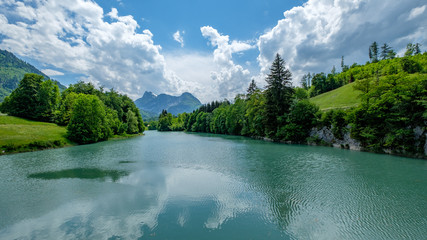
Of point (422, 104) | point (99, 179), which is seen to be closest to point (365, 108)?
point (422, 104)

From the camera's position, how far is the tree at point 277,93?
4128 cm

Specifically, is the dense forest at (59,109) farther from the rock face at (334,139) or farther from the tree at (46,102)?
the rock face at (334,139)

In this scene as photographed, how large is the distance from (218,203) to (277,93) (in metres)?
36.2

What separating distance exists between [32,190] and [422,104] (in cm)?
3354

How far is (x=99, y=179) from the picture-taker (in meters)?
14.3

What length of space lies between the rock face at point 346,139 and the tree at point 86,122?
46360mm

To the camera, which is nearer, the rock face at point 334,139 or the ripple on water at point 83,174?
the ripple on water at point 83,174

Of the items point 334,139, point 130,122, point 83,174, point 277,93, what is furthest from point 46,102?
point 334,139

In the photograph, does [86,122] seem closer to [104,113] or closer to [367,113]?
[104,113]

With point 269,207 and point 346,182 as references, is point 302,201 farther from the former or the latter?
point 346,182

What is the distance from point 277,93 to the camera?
4147 cm

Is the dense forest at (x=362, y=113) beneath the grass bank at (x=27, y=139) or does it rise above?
above

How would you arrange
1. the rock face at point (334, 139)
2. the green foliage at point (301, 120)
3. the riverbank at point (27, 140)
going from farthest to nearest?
the green foliage at point (301, 120), the riverbank at point (27, 140), the rock face at point (334, 139)

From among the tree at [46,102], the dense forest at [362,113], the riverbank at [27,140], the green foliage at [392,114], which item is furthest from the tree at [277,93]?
the tree at [46,102]
